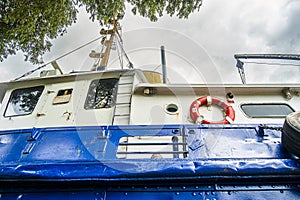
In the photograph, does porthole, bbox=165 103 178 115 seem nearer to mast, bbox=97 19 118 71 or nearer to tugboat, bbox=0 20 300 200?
tugboat, bbox=0 20 300 200

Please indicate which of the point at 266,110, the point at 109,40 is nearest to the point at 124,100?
the point at 266,110

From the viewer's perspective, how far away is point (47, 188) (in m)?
1.95

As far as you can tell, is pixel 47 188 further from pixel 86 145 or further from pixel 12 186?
pixel 86 145

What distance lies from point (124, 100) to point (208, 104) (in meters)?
1.44

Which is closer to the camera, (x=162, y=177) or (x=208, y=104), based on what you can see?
(x=162, y=177)

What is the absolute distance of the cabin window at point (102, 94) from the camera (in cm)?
446

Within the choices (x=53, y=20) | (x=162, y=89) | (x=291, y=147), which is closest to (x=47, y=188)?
(x=291, y=147)

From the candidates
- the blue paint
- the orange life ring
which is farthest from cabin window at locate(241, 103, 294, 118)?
the blue paint

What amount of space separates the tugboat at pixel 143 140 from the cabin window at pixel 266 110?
0.02 m

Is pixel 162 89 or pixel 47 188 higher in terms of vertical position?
pixel 162 89

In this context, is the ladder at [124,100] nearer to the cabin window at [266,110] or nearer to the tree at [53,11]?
the tree at [53,11]

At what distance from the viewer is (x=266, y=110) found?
4.39 meters

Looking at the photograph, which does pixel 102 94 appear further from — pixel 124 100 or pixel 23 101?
pixel 23 101

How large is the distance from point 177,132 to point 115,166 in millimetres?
1114
